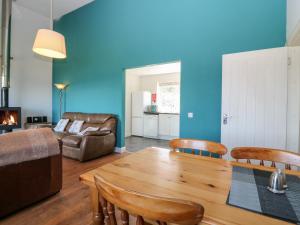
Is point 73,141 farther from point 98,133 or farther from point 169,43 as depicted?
point 169,43

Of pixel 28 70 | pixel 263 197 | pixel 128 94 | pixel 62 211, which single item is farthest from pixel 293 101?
pixel 28 70

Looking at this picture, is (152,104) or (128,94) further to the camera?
(152,104)

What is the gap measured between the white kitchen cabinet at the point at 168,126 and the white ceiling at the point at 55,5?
168 inches

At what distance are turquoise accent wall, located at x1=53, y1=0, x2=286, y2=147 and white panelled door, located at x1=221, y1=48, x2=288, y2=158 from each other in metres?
0.32

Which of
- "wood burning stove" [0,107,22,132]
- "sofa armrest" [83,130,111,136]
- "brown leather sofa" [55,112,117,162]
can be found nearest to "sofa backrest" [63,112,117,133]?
"brown leather sofa" [55,112,117,162]

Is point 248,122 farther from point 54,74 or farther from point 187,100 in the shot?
→ point 54,74

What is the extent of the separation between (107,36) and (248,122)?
396 centimetres

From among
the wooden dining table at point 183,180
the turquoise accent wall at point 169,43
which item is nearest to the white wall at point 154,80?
the turquoise accent wall at point 169,43

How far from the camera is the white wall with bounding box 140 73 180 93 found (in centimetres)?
668

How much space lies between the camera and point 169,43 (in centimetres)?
360

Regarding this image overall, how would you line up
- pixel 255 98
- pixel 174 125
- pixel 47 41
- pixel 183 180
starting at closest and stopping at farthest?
pixel 183 180 → pixel 47 41 → pixel 255 98 → pixel 174 125

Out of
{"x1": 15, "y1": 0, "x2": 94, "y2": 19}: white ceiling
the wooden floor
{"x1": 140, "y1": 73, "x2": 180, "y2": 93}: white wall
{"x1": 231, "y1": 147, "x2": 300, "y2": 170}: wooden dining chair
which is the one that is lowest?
the wooden floor

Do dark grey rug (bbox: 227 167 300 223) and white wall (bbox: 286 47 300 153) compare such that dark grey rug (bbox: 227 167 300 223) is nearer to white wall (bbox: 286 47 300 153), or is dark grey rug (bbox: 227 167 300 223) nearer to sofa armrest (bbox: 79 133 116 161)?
white wall (bbox: 286 47 300 153)

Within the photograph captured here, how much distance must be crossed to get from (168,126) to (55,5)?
505 cm
